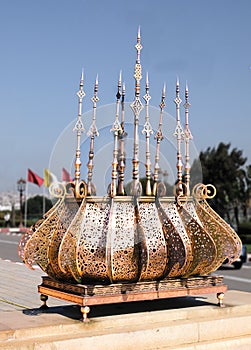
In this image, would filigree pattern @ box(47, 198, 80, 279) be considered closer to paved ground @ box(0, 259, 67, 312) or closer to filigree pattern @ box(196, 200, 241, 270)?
filigree pattern @ box(196, 200, 241, 270)

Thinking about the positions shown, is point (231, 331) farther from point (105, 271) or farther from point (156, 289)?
point (105, 271)

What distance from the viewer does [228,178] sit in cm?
3156

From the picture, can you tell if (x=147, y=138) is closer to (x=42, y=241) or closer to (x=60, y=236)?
(x=60, y=236)

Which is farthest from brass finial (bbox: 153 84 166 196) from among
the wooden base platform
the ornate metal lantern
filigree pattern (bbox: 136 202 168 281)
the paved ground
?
the paved ground

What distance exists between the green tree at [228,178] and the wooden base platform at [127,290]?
25.8 metres

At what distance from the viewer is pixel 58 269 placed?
471 centimetres

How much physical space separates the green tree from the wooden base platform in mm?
25782

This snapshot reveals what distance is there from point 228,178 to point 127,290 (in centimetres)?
2759

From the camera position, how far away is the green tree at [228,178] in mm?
31047

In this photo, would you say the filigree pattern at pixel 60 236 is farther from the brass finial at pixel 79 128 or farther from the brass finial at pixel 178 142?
the brass finial at pixel 178 142

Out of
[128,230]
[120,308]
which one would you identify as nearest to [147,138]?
[128,230]

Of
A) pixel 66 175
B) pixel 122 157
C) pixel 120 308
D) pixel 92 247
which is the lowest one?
pixel 120 308

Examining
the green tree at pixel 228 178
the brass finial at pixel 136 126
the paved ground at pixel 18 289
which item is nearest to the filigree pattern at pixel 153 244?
the brass finial at pixel 136 126

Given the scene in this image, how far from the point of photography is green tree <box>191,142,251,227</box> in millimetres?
31047
